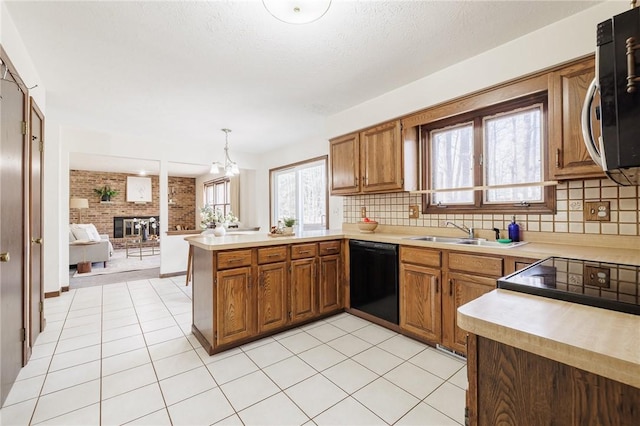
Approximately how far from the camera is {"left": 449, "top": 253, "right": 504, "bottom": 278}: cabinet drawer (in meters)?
1.97

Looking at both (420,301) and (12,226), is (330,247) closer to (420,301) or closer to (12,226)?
(420,301)

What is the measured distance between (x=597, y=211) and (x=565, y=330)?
6.26 ft

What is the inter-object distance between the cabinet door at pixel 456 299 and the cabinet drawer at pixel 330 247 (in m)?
1.17

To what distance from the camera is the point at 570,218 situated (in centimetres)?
211

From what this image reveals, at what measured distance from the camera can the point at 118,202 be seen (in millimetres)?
8953

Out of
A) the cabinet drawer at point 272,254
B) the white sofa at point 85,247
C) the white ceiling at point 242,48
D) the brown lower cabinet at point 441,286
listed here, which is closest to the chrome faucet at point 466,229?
the brown lower cabinet at point 441,286

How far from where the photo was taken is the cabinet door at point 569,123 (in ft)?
5.97

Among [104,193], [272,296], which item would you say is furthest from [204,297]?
[104,193]

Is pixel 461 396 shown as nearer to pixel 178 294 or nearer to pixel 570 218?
pixel 570 218

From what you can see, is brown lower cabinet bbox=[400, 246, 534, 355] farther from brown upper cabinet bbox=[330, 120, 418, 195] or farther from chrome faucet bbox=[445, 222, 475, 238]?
brown upper cabinet bbox=[330, 120, 418, 195]

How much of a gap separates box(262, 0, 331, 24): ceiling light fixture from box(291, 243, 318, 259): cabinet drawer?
182 cm

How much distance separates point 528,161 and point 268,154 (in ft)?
15.2

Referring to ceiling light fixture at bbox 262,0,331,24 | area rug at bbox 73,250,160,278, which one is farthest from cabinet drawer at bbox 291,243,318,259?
area rug at bbox 73,250,160,278

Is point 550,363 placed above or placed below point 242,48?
below
